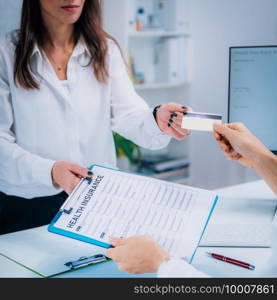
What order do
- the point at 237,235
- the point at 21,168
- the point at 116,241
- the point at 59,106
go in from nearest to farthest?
the point at 116,241, the point at 237,235, the point at 21,168, the point at 59,106

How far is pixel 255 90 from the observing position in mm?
1580

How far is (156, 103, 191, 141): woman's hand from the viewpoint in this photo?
149 centimetres

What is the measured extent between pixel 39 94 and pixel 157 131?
434 mm

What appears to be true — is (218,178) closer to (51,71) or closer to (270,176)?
(51,71)

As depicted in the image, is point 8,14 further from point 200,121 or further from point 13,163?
point 200,121

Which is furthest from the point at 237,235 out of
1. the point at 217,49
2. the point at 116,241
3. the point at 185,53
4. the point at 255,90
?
the point at 185,53

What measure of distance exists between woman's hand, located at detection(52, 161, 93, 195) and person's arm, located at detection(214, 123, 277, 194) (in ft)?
1.29

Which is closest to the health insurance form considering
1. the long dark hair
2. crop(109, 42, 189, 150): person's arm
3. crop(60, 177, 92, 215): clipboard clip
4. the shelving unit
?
crop(60, 177, 92, 215): clipboard clip

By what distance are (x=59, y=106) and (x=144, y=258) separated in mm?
827

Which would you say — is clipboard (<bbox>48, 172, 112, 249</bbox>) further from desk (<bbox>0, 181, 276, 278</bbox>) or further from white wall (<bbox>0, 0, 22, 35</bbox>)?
white wall (<bbox>0, 0, 22, 35</bbox>)

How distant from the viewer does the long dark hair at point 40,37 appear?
62.6 inches

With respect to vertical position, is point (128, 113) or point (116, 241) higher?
point (128, 113)

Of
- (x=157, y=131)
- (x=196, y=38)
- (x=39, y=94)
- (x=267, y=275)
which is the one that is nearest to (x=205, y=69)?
(x=196, y=38)

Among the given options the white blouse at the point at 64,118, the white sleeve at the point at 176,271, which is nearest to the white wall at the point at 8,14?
the white blouse at the point at 64,118
